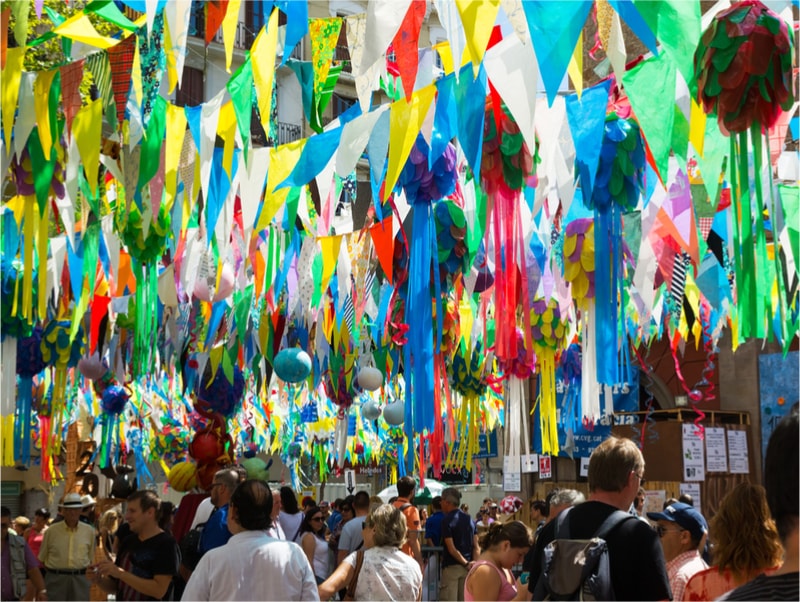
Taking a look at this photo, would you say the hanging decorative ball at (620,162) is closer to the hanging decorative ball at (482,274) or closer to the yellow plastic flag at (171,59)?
the hanging decorative ball at (482,274)

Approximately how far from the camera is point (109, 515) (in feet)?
30.9

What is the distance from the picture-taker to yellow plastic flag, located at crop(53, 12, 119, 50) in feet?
15.1

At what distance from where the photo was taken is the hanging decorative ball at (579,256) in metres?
7.03

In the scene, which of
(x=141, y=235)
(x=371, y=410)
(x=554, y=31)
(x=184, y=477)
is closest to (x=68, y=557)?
(x=184, y=477)

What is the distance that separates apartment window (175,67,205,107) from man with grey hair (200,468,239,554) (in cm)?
1572

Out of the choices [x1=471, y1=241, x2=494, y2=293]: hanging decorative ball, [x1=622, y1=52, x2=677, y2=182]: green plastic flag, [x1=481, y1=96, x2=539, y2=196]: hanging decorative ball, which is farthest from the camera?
[x1=471, y1=241, x2=494, y2=293]: hanging decorative ball

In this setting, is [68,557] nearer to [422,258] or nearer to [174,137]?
[174,137]

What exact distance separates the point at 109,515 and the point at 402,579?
5597 millimetres

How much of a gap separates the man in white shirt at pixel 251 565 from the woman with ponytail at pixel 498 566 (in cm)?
67

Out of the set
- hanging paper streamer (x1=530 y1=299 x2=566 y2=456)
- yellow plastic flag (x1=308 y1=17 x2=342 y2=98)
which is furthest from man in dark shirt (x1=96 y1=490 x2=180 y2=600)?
hanging paper streamer (x1=530 y1=299 x2=566 y2=456)

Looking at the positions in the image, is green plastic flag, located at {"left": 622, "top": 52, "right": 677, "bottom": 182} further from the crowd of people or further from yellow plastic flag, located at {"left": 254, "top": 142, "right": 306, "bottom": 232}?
yellow plastic flag, located at {"left": 254, "top": 142, "right": 306, "bottom": 232}

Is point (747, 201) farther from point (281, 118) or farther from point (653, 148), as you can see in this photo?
point (281, 118)

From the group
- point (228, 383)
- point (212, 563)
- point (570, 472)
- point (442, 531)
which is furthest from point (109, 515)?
point (570, 472)

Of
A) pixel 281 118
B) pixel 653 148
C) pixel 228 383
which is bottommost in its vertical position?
pixel 228 383
